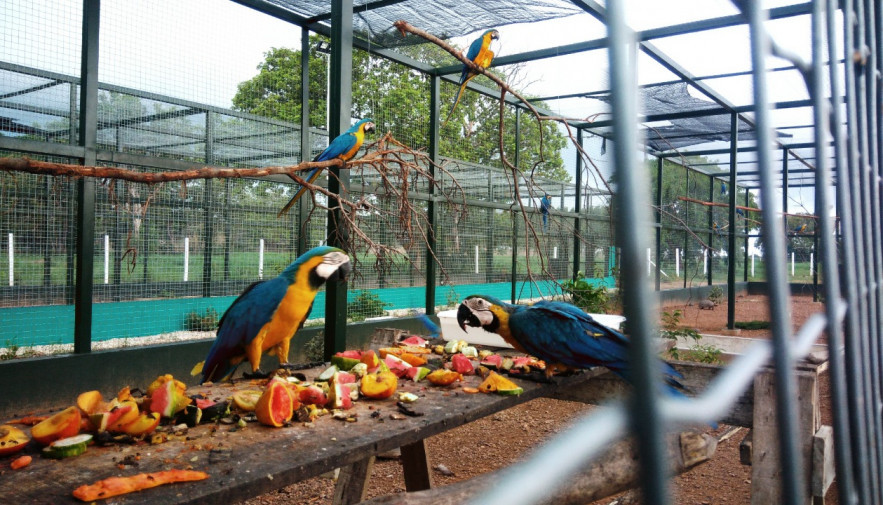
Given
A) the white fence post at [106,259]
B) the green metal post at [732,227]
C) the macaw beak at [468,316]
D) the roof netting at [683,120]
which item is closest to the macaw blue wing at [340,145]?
the macaw beak at [468,316]

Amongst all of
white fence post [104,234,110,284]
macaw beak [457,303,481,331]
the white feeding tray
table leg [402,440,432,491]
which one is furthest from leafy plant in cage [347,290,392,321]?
macaw beak [457,303,481,331]

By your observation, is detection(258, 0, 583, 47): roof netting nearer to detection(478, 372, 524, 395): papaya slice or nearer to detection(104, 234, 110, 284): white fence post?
detection(104, 234, 110, 284): white fence post

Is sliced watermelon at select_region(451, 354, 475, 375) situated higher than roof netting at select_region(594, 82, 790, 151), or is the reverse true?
roof netting at select_region(594, 82, 790, 151)

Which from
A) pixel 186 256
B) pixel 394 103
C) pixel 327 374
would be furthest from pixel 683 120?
pixel 327 374

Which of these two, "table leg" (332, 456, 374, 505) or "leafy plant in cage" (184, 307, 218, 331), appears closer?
"table leg" (332, 456, 374, 505)

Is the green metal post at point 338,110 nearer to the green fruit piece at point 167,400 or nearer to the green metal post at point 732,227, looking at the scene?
the green fruit piece at point 167,400

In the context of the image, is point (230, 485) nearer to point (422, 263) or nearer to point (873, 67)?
point (873, 67)

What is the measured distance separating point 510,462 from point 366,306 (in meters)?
2.50

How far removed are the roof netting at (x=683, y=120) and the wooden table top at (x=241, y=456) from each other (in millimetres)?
4406

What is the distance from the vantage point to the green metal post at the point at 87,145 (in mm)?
3160

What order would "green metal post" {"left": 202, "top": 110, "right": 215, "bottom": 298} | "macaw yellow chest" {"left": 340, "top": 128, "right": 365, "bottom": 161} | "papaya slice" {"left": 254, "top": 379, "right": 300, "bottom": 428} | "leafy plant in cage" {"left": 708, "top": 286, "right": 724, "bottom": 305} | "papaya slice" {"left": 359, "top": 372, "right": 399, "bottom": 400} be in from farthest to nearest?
"leafy plant in cage" {"left": 708, "top": 286, "right": 724, "bottom": 305} < "green metal post" {"left": 202, "top": 110, "right": 215, "bottom": 298} < "macaw yellow chest" {"left": 340, "top": 128, "right": 365, "bottom": 161} < "papaya slice" {"left": 359, "top": 372, "right": 399, "bottom": 400} < "papaya slice" {"left": 254, "top": 379, "right": 300, "bottom": 428}

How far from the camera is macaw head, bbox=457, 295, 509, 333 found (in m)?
2.24

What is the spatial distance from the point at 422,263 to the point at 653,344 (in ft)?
18.8

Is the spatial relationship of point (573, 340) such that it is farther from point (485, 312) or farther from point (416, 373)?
point (416, 373)
